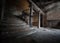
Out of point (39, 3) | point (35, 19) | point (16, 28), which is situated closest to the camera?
point (16, 28)

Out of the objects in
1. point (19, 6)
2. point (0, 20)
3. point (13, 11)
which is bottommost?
point (0, 20)

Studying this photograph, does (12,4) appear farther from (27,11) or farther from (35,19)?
(35,19)

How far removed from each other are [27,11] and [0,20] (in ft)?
8.26

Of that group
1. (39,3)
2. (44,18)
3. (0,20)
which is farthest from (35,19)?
(0,20)

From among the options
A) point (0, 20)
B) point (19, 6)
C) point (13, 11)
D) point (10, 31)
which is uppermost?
point (19, 6)

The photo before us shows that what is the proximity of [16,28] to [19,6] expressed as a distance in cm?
223

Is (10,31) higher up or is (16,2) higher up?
(16,2)

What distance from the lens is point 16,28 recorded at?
4.16 meters

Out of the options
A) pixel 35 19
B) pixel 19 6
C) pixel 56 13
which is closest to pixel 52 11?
pixel 56 13

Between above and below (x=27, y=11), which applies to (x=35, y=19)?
below

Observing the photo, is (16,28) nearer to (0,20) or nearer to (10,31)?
(10,31)

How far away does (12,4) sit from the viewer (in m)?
5.76

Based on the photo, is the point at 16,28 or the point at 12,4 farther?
the point at 12,4

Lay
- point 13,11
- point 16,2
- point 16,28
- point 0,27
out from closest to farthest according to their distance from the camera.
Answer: point 0,27
point 16,28
point 13,11
point 16,2
